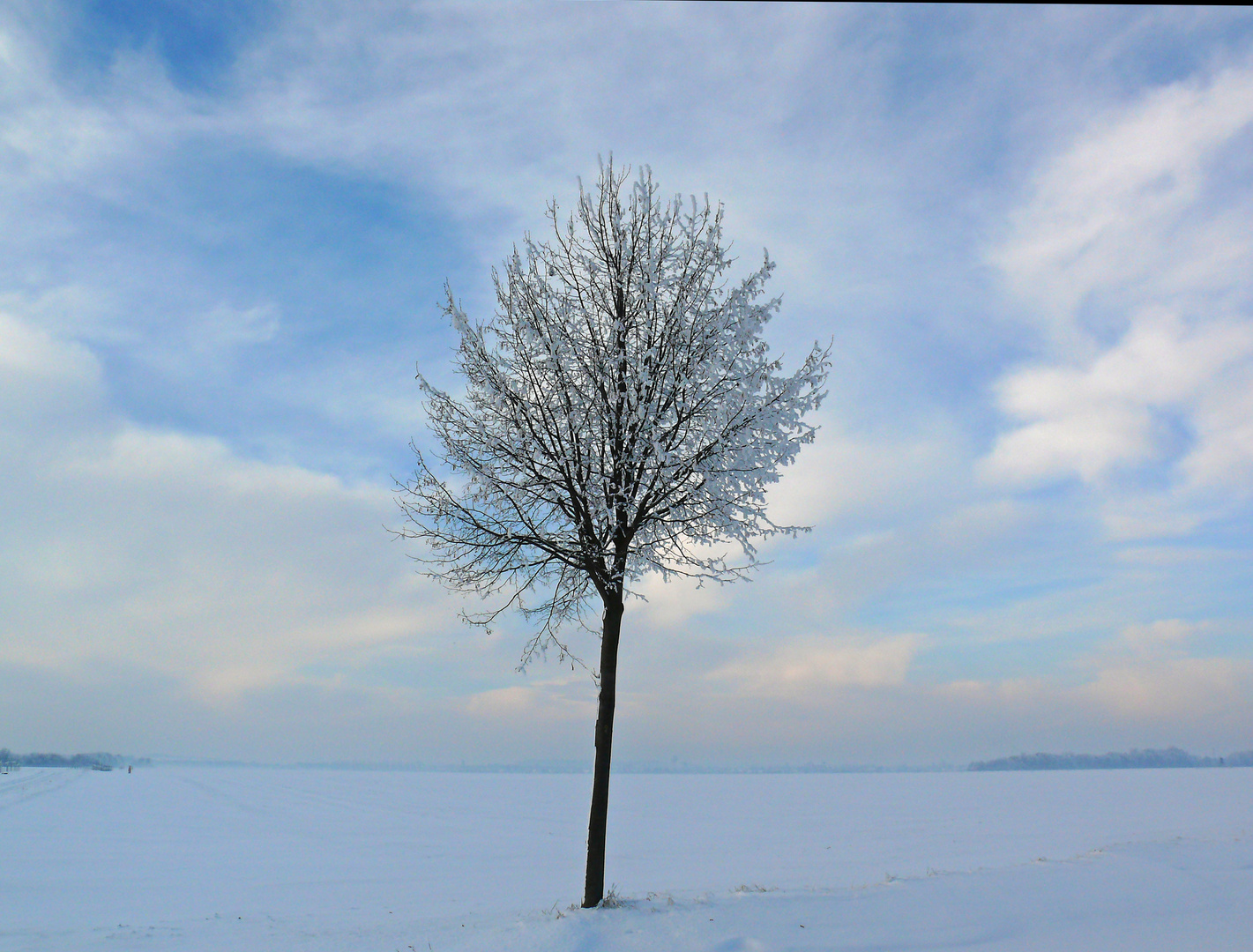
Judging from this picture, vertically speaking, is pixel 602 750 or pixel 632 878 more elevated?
pixel 602 750

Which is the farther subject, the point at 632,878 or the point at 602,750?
the point at 632,878

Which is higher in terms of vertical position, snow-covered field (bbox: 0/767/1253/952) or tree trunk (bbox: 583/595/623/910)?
tree trunk (bbox: 583/595/623/910)

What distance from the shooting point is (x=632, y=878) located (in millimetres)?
18562

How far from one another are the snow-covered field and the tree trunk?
0.64 metres

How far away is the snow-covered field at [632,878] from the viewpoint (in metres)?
9.68

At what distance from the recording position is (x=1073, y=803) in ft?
144

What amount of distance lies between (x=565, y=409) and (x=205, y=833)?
27.1 meters

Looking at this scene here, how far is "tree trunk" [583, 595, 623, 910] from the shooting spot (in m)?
10.6

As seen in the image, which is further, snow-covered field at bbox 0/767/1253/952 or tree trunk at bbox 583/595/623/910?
tree trunk at bbox 583/595/623/910

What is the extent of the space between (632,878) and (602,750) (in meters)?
9.70

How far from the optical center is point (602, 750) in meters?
11.1

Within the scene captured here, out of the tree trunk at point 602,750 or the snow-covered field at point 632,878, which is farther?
the tree trunk at point 602,750

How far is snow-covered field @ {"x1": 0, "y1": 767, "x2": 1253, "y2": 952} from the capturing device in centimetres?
968

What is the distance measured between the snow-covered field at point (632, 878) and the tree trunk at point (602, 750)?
2.08ft
